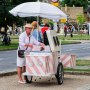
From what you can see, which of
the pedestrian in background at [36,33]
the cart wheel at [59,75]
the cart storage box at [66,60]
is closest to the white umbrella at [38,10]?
the pedestrian in background at [36,33]

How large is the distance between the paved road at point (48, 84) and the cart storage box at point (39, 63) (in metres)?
0.42

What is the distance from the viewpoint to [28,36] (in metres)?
14.1

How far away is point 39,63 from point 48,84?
97cm

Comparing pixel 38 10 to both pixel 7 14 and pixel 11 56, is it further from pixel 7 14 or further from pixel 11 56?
pixel 7 14

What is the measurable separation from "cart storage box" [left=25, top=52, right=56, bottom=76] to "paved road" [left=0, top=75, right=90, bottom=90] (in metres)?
0.42

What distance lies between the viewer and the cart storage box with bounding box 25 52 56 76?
13.3 meters

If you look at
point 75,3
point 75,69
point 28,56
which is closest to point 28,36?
point 28,56

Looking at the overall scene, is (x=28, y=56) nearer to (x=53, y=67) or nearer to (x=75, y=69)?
(x=53, y=67)

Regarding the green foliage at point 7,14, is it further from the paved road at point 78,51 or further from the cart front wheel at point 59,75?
the cart front wheel at point 59,75

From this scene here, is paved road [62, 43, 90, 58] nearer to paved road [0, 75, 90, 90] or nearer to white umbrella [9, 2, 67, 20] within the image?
paved road [0, 75, 90, 90]

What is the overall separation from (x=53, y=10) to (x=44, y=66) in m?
2.13

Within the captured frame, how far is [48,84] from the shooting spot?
14070 mm

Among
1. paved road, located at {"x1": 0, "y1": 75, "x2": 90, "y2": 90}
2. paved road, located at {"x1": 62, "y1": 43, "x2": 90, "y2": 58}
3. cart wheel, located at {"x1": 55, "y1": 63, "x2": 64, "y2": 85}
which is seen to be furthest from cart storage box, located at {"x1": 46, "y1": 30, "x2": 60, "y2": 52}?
paved road, located at {"x1": 62, "y1": 43, "x2": 90, "y2": 58}

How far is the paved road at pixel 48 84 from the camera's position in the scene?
13.2 m
